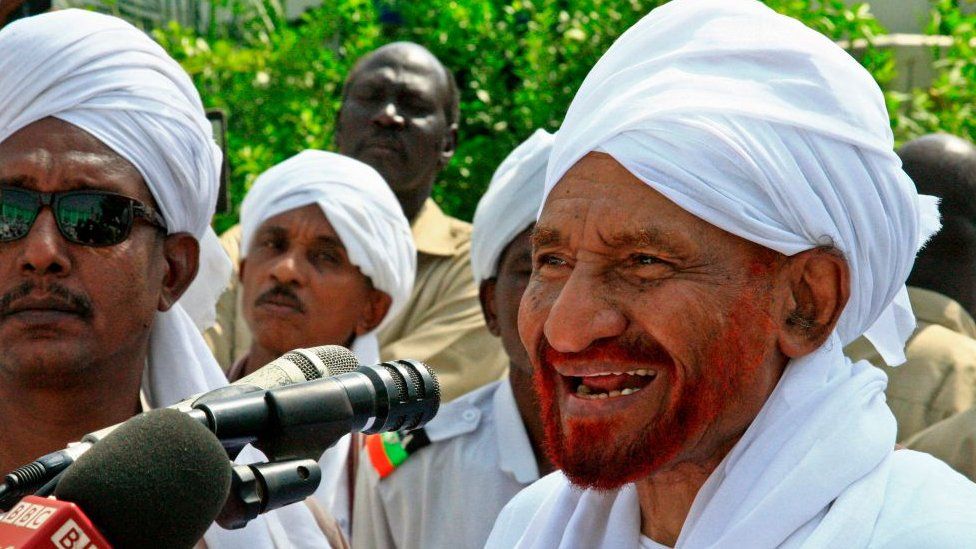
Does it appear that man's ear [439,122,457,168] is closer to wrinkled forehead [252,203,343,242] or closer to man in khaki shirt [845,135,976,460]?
wrinkled forehead [252,203,343,242]

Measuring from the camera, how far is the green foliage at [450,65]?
332 inches

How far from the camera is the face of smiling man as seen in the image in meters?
2.79

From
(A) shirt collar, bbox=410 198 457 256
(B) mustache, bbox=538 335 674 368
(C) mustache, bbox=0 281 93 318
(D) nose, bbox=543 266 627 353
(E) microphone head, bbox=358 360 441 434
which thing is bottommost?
(A) shirt collar, bbox=410 198 457 256

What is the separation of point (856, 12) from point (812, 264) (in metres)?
5.80

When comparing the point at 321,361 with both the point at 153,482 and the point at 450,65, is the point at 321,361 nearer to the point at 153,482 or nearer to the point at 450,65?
the point at 153,482

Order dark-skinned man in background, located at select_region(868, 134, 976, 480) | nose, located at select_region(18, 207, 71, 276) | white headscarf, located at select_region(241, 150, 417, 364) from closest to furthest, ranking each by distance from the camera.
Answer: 1. nose, located at select_region(18, 207, 71, 276)
2. dark-skinned man in background, located at select_region(868, 134, 976, 480)
3. white headscarf, located at select_region(241, 150, 417, 364)

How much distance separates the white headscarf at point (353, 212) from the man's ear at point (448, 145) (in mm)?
1378

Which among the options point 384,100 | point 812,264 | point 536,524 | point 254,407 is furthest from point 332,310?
point 254,407

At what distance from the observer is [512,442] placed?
5.20 meters

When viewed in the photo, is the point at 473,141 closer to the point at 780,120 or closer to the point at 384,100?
the point at 384,100

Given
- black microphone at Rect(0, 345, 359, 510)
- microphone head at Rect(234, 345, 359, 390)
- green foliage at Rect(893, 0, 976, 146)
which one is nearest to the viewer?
black microphone at Rect(0, 345, 359, 510)

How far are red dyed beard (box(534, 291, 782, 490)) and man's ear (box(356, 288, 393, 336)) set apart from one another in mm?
3309

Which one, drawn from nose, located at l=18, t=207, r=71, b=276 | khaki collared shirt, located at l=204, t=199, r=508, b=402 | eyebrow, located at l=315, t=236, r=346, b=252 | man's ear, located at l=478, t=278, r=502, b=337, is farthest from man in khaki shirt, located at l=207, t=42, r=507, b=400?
nose, located at l=18, t=207, r=71, b=276

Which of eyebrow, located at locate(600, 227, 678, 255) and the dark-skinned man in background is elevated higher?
eyebrow, located at locate(600, 227, 678, 255)
